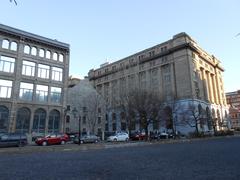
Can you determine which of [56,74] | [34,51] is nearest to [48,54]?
[34,51]

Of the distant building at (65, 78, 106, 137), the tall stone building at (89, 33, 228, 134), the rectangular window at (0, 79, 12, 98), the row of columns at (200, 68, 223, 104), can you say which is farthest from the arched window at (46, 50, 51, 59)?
the row of columns at (200, 68, 223, 104)

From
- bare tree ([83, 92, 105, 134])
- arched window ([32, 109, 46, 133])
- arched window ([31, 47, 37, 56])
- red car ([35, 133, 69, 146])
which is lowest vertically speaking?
red car ([35, 133, 69, 146])

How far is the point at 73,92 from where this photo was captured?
6206 cm

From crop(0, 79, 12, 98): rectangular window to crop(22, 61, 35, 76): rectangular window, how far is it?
3422 millimetres

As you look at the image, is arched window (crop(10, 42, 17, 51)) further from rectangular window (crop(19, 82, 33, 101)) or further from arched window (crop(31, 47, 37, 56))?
rectangular window (crop(19, 82, 33, 101))

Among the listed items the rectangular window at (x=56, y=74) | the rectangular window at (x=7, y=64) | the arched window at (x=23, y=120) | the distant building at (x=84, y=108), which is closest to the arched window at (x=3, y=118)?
the arched window at (x=23, y=120)

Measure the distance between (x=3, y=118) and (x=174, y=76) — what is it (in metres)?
47.1

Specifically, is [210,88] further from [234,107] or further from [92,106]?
[234,107]

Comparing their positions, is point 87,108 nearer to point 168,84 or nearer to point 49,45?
point 49,45

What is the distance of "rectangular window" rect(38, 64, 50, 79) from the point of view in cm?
4280

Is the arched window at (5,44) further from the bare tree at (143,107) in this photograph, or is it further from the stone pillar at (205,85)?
the stone pillar at (205,85)

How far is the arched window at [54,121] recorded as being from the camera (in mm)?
42534

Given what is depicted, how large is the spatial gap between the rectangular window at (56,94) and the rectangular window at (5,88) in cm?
783

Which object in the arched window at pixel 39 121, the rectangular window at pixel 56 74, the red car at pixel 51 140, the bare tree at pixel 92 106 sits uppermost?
the rectangular window at pixel 56 74
